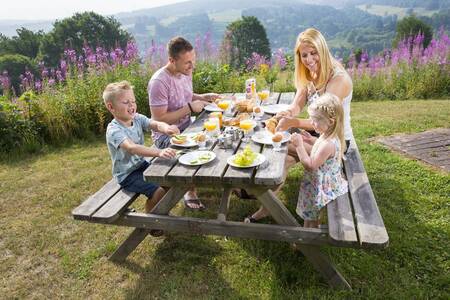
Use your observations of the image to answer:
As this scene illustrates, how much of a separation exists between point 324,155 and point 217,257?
1377 mm

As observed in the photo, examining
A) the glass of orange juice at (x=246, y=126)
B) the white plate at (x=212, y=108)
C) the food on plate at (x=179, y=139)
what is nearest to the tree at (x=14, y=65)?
the white plate at (x=212, y=108)

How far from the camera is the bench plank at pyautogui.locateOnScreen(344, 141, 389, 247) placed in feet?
7.41

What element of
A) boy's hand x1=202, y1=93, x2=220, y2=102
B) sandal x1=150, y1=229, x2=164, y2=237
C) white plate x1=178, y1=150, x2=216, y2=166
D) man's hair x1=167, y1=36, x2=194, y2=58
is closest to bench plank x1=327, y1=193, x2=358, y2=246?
white plate x1=178, y1=150, x2=216, y2=166

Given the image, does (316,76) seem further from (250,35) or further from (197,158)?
(250,35)

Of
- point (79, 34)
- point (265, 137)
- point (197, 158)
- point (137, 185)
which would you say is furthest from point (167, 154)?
point (79, 34)

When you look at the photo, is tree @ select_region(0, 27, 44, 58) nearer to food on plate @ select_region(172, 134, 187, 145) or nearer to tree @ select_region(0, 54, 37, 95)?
tree @ select_region(0, 54, 37, 95)

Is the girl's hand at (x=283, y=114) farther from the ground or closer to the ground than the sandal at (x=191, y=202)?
farther from the ground

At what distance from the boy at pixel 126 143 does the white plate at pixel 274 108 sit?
1154mm

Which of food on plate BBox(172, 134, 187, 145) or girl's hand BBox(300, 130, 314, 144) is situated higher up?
food on plate BBox(172, 134, 187, 145)

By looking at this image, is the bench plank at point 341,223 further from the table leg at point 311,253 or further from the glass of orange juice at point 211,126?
the glass of orange juice at point 211,126

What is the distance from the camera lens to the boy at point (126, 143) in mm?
3016

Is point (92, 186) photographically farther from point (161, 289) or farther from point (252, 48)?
point (252, 48)

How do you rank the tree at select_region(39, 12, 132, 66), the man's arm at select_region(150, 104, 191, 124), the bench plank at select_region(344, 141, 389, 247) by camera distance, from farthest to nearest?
1. the tree at select_region(39, 12, 132, 66)
2. the man's arm at select_region(150, 104, 191, 124)
3. the bench plank at select_region(344, 141, 389, 247)

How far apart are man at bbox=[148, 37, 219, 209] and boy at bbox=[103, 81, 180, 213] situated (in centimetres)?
46
